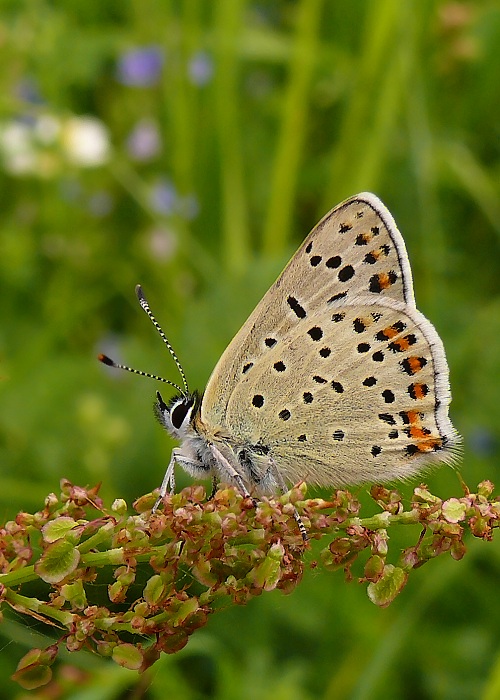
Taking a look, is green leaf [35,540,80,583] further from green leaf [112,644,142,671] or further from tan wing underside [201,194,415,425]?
tan wing underside [201,194,415,425]

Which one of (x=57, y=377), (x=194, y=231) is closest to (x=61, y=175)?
(x=194, y=231)

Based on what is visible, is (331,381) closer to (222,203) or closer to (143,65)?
(222,203)

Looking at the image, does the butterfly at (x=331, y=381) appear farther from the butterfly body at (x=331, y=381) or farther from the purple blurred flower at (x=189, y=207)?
the purple blurred flower at (x=189, y=207)

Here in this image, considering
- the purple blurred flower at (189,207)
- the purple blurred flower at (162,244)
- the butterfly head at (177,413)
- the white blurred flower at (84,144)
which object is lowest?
the butterfly head at (177,413)

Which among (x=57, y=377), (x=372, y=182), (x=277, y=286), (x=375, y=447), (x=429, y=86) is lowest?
(x=57, y=377)

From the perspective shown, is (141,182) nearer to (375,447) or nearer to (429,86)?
(429,86)

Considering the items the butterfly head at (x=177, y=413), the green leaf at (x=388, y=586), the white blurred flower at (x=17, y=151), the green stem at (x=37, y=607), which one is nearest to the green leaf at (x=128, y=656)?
the green stem at (x=37, y=607)
